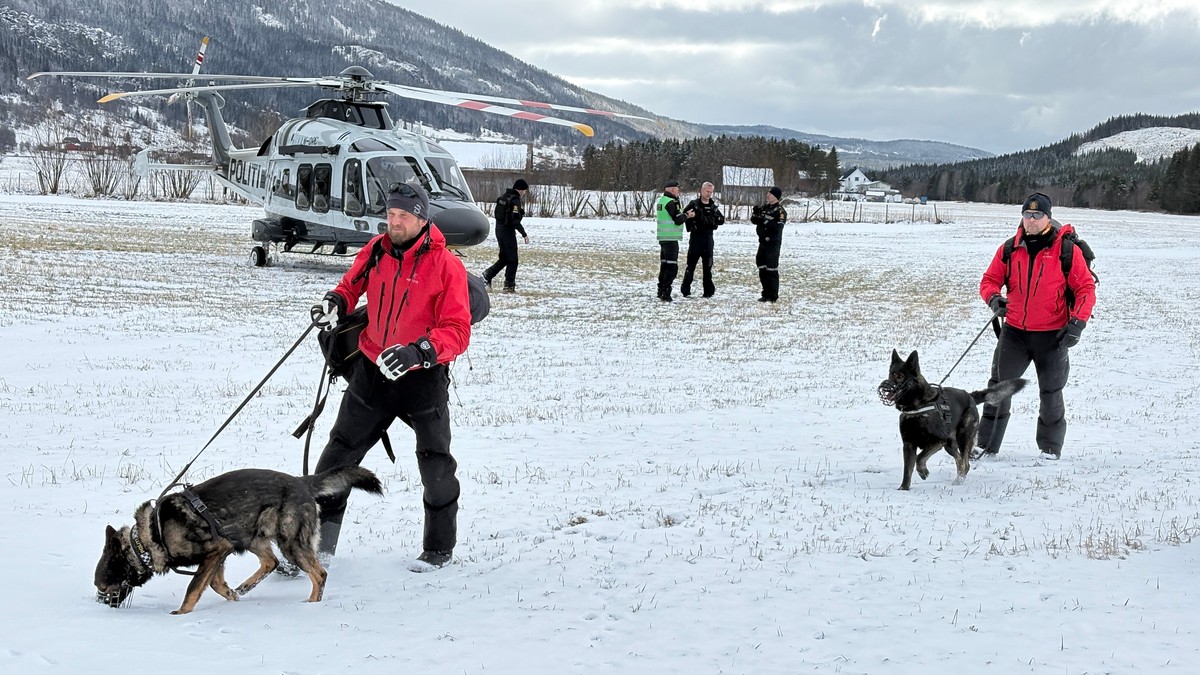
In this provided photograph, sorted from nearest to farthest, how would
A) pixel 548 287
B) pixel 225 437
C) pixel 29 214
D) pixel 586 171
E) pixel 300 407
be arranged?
pixel 225 437 < pixel 300 407 < pixel 548 287 < pixel 29 214 < pixel 586 171

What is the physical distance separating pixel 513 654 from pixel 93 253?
2211cm

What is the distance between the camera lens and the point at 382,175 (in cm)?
1869

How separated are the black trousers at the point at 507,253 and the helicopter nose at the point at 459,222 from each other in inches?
19.9

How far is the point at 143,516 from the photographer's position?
4199 mm

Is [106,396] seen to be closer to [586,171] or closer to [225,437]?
[225,437]

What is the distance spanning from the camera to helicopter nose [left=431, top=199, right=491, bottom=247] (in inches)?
691

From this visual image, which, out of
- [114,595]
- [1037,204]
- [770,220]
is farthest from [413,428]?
[770,220]

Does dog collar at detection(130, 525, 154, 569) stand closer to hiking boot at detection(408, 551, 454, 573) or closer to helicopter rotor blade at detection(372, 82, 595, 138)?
hiking boot at detection(408, 551, 454, 573)

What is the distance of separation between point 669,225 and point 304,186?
8052 millimetres

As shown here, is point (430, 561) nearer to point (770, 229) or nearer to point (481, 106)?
point (481, 106)

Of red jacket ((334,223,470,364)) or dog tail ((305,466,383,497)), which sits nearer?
dog tail ((305,466,383,497))

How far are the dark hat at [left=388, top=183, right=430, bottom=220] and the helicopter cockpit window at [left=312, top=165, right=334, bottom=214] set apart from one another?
15.6 m

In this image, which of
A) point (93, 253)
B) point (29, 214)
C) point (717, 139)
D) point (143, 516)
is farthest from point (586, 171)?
point (143, 516)

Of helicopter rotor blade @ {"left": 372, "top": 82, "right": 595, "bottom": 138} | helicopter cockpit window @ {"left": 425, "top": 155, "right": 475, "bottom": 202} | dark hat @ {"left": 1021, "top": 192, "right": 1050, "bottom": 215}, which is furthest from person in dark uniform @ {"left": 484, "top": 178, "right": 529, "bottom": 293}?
dark hat @ {"left": 1021, "top": 192, "right": 1050, "bottom": 215}
